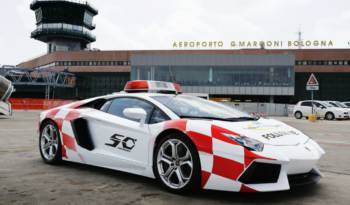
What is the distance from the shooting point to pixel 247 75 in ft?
217

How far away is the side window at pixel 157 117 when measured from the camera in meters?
4.56

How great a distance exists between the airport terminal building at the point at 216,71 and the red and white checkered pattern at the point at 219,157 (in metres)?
58.6

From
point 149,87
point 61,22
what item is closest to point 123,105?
point 149,87

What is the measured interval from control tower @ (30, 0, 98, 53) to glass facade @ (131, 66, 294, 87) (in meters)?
23.3

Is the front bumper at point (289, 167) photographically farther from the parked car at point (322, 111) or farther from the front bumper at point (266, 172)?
the parked car at point (322, 111)

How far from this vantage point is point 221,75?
66812 mm

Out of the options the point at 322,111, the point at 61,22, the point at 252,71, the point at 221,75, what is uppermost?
the point at 61,22

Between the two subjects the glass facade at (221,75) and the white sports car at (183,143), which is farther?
the glass facade at (221,75)

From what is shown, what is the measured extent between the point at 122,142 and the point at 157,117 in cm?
63

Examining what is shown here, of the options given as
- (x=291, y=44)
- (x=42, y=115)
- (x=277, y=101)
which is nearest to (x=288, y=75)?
(x=277, y=101)

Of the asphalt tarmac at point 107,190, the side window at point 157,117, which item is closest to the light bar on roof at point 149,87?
the side window at point 157,117

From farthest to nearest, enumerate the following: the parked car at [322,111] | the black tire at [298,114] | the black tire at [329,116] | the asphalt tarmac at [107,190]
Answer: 1. the black tire at [298,114]
2. the black tire at [329,116]
3. the parked car at [322,111]
4. the asphalt tarmac at [107,190]

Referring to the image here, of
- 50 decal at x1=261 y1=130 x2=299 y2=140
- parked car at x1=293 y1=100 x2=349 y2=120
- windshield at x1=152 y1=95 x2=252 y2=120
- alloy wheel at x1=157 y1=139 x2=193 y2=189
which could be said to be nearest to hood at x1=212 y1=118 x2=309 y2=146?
50 decal at x1=261 y1=130 x2=299 y2=140

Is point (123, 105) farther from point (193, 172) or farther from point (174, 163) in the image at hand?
point (193, 172)
